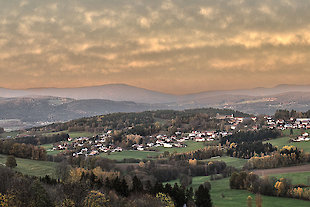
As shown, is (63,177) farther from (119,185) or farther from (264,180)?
(264,180)

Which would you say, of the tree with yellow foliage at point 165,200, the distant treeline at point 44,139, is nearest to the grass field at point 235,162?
the tree with yellow foliage at point 165,200

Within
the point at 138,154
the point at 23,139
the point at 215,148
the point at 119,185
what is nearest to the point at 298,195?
the point at 119,185

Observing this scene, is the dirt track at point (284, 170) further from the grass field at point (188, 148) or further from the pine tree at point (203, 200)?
the grass field at point (188, 148)

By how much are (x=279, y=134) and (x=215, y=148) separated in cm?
3262

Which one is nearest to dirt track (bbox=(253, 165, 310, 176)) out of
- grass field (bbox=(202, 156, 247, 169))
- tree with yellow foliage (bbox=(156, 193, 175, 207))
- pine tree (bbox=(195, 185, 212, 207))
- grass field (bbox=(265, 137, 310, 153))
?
grass field (bbox=(202, 156, 247, 169))

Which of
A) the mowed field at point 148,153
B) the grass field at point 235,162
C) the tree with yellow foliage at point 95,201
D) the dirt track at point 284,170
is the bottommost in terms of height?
the mowed field at point 148,153

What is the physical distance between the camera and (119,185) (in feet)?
177

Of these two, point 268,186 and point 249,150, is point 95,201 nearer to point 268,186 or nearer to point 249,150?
point 268,186

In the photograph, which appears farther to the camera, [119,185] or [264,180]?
[264,180]

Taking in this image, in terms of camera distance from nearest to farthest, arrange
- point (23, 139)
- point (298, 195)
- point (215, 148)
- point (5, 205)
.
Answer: point (5, 205) → point (298, 195) → point (215, 148) → point (23, 139)

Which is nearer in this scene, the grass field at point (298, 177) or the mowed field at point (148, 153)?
the grass field at point (298, 177)

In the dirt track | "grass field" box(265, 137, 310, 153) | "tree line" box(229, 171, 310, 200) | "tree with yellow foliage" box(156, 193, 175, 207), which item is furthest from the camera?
"grass field" box(265, 137, 310, 153)

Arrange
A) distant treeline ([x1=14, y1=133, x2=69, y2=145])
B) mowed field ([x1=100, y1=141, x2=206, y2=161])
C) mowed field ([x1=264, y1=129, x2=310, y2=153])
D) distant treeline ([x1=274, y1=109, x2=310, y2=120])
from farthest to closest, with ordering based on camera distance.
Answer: distant treeline ([x1=14, y1=133, x2=69, y2=145])
distant treeline ([x1=274, y1=109, x2=310, y2=120])
mowed field ([x1=100, y1=141, x2=206, y2=161])
mowed field ([x1=264, y1=129, x2=310, y2=153])

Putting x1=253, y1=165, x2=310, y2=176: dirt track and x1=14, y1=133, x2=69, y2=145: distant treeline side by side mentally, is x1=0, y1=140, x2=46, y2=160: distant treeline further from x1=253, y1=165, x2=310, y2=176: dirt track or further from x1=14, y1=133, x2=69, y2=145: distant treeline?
x1=14, y1=133, x2=69, y2=145: distant treeline
